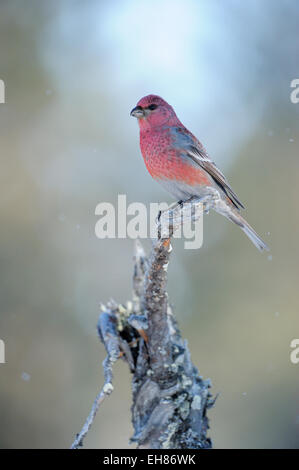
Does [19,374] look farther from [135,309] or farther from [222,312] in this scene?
[135,309]

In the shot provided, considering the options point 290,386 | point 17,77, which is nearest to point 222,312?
point 290,386

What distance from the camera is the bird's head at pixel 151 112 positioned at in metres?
3.68

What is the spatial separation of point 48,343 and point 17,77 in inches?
157

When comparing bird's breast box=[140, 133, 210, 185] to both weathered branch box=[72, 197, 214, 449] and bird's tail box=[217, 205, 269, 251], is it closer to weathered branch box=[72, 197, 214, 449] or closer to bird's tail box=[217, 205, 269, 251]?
bird's tail box=[217, 205, 269, 251]

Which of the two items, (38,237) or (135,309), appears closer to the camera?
(135,309)

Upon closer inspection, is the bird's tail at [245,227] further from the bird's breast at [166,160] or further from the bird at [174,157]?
the bird's breast at [166,160]

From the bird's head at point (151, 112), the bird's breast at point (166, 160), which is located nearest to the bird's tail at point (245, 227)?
the bird's breast at point (166, 160)

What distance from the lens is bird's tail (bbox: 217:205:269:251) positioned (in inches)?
147

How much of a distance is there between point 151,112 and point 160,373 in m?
1.85

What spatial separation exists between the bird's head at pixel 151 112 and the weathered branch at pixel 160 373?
1082mm

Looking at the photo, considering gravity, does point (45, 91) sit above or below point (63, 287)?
above

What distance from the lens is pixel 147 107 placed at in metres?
3.68
